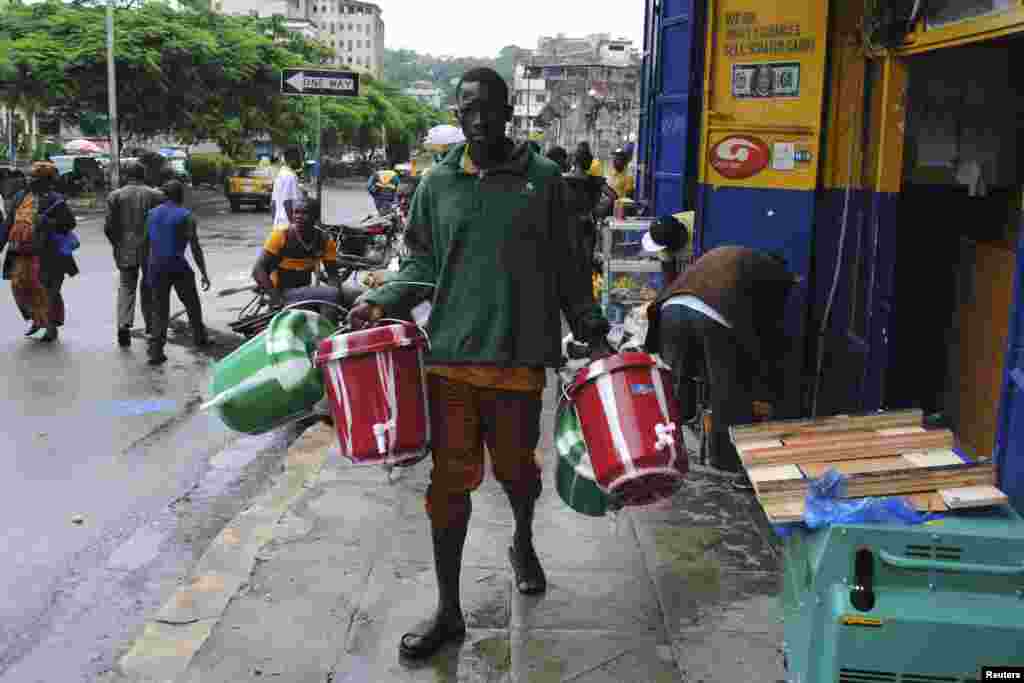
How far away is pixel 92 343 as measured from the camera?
11.2 metres

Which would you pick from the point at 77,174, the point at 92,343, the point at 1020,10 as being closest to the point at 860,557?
the point at 1020,10

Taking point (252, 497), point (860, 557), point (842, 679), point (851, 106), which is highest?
point (851, 106)

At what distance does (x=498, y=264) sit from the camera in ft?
12.8

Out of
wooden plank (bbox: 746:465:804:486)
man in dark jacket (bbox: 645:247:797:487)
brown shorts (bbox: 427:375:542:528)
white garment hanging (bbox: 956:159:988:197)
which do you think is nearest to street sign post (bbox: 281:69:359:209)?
man in dark jacket (bbox: 645:247:797:487)

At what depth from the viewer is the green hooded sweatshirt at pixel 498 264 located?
3.89 m

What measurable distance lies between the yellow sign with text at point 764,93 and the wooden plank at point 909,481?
367 centimetres

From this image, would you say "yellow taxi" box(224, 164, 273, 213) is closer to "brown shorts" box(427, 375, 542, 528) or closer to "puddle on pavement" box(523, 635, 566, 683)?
"brown shorts" box(427, 375, 542, 528)

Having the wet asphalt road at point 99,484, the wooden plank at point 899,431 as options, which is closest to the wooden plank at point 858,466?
the wooden plank at point 899,431

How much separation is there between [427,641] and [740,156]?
4143 mm

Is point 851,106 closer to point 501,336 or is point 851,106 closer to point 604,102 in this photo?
point 501,336

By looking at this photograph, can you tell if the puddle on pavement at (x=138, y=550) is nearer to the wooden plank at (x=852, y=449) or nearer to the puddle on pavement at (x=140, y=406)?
the puddle on pavement at (x=140, y=406)

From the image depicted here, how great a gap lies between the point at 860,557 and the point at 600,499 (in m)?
1.32

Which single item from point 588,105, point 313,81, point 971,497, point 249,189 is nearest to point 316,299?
point 971,497

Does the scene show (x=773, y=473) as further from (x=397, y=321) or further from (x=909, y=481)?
(x=397, y=321)
